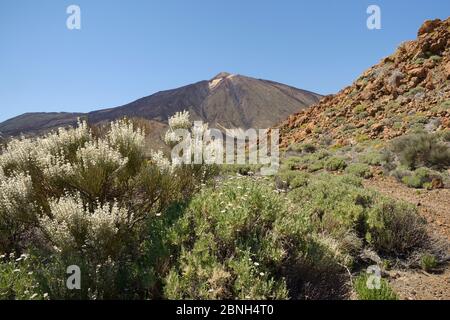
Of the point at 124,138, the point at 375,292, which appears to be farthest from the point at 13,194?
the point at 375,292

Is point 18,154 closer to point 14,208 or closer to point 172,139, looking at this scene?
point 14,208

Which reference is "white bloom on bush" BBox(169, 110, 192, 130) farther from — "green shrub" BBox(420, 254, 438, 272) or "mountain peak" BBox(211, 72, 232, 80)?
"mountain peak" BBox(211, 72, 232, 80)

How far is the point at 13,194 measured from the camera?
438 cm

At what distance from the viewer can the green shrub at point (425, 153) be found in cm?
1082

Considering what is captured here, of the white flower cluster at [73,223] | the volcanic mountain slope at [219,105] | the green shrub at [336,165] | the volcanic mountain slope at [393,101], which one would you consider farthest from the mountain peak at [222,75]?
the white flower cluster at [73,223]

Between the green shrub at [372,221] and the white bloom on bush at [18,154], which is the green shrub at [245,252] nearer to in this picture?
the green shrub at [372,221]

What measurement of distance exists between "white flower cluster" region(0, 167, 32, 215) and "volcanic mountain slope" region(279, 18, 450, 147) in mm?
14067

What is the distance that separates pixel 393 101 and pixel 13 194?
19.9 meters

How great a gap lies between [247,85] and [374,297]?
148 meters

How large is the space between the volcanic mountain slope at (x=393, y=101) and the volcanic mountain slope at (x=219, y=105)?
8345 cm

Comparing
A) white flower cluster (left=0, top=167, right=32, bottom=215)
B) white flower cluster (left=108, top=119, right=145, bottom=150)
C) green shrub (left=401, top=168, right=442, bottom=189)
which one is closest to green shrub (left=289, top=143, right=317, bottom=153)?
green shrub (left=401, top=168, right=442, bottom=189)

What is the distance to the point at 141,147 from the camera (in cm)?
585
